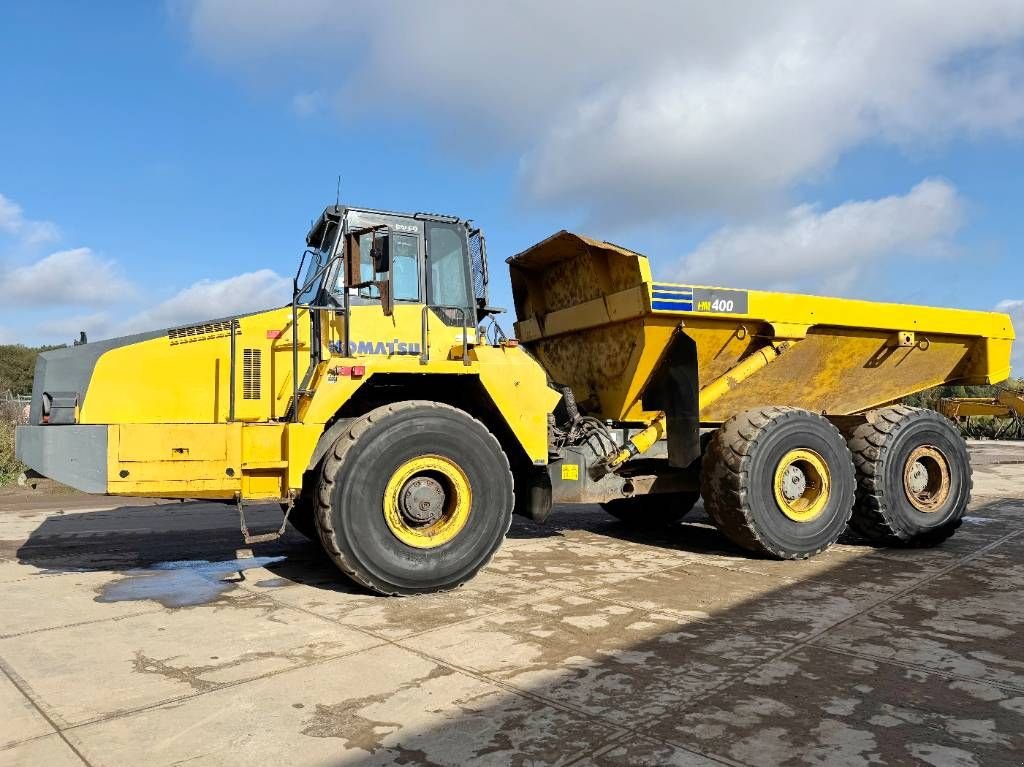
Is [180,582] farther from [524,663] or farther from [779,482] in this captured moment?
[779,482]

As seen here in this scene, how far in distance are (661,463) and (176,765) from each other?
5134 millimetres

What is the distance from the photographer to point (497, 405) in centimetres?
558

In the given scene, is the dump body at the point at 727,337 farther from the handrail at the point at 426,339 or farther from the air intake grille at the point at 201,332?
the air intake grille at the point at 201,332

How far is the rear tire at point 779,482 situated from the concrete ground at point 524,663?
0.96ft

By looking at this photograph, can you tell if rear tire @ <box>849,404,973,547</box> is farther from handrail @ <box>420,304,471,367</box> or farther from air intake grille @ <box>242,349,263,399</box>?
air intake grille @ <box>242,349,263,399</box>

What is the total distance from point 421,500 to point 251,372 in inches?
60.9

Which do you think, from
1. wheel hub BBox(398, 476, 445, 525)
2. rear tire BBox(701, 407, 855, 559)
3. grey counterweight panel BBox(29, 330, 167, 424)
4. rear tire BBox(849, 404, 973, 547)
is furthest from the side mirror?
rear tire BBox(849, 404, 973, 547)

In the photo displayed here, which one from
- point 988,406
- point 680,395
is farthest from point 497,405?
point 988,406

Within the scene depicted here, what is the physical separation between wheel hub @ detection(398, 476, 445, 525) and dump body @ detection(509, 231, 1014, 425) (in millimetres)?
2382

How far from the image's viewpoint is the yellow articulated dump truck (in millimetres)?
4996

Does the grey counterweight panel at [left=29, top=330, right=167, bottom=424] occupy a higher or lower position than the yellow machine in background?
higher

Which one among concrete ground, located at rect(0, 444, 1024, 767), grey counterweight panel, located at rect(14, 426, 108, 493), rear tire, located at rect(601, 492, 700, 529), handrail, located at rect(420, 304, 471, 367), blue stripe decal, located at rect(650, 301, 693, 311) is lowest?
concrete ground, located at rect(0, 444, 1024, 767)

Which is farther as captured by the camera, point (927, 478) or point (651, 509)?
point (651, 509)

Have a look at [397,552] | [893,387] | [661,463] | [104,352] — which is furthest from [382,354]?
[893,387]
